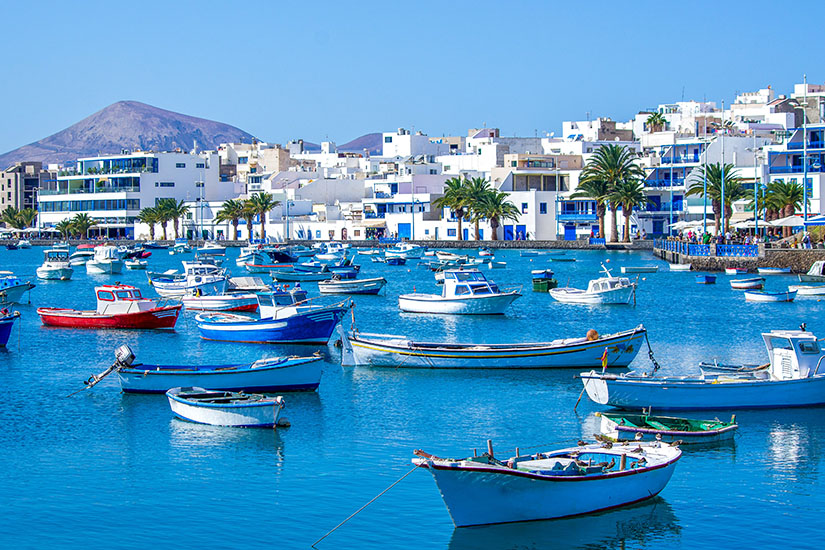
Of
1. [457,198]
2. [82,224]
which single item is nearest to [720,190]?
[457,198]

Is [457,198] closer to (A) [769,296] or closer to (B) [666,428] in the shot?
(A) [769,296]

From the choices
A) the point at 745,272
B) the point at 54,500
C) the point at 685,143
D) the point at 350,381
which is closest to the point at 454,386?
the point at 350,381

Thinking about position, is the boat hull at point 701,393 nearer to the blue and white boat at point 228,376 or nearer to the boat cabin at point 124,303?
the blue and white boat at point 228,376

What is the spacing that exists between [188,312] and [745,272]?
159ft

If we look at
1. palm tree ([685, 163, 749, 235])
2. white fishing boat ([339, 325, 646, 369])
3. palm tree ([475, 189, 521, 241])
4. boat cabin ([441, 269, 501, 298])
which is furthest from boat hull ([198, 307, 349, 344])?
palm tree ([475, 189, 521, 241])

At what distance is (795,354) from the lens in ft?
98.8

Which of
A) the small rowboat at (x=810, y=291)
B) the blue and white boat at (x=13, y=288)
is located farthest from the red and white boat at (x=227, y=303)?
the small rowboat at (x=810, y=291)

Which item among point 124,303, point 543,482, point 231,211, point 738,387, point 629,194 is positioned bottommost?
point 543,482

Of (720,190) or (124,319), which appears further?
(720,190)

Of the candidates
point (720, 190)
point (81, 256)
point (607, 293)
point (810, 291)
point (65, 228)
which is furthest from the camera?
point (65, 228)

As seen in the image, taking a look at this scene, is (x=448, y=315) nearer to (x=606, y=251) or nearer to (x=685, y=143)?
(x=606, y=251)

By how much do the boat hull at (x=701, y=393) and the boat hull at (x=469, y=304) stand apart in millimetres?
25578

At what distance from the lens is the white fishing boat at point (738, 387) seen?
29500mm

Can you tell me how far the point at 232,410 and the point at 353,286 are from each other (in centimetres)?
4458
